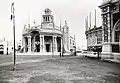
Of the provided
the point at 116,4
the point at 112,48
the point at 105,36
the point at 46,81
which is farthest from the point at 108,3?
the point at 46,81

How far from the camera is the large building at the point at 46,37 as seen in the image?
39.7m

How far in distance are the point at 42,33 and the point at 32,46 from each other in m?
6.36

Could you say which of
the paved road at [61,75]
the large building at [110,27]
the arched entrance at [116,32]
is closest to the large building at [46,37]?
the large building at [110,27]

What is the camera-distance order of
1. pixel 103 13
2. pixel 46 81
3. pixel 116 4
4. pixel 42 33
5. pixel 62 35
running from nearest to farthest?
pixel 46 81 → pixel 116 4 → pixel 103 13 → pixel 42 33 → pixel 62 35

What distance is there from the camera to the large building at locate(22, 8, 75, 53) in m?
39.7

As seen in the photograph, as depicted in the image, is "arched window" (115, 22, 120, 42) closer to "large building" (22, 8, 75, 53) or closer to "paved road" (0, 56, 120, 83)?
"paved road" (0, 56, 120, 83)

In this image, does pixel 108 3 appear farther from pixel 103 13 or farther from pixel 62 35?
pixel 62 35

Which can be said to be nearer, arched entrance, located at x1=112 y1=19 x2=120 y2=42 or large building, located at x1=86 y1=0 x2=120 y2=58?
large building, located at x1=86 y1=0 x2=120 y2=58

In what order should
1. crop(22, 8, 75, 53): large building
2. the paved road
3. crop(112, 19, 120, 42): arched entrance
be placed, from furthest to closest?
crop(22, 8, 75, 53): large building, crop(112, 19, 120, 42): arched entrance, the paved road

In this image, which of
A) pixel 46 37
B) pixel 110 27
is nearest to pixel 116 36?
pixel 110 27

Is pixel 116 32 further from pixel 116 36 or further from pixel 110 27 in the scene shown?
pixel 110 27

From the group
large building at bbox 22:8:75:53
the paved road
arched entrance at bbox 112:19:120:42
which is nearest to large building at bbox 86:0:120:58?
arched entrance at bbox 112:19:120:42

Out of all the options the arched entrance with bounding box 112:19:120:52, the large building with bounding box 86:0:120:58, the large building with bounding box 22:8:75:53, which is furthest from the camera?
the large building with bounding box 22:8:75:53

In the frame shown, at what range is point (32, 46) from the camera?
136 feet
